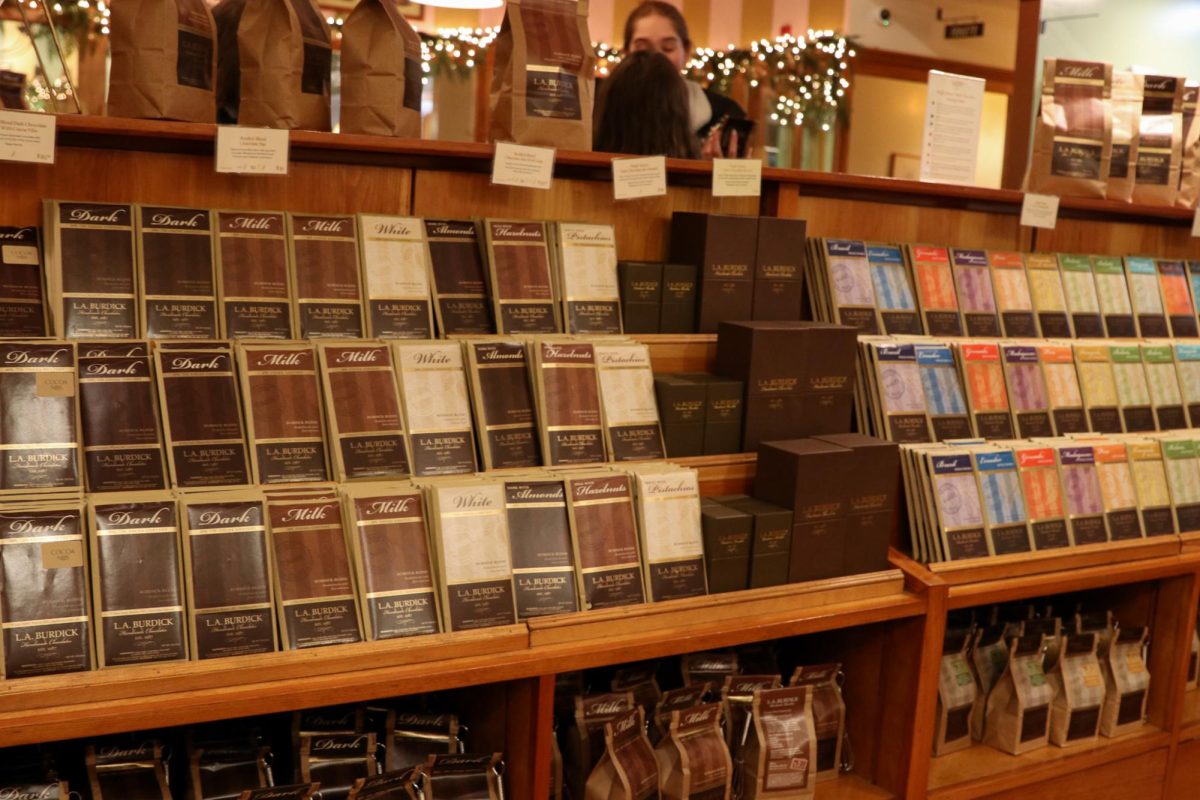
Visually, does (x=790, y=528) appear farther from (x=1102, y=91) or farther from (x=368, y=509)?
(x=1102, y=91)

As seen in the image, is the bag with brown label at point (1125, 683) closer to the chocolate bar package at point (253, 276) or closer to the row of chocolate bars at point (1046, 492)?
the row of chocolate bars at point (1046, 492)

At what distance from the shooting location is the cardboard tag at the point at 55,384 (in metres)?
1.71

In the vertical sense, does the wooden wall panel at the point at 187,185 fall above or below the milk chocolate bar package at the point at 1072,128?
below

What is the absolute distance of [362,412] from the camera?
1929 millimetres

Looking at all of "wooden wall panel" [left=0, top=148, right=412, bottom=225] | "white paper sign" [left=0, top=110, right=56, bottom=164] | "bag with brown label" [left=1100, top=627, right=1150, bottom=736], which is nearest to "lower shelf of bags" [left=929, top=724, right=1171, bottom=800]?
"bag with brown label" [left=1100, top=627, right=1150, bottom=736]

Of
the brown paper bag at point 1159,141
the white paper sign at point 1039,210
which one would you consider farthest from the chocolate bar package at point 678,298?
the brown paper bag at point 1159,141

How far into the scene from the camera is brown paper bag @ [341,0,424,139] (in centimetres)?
202

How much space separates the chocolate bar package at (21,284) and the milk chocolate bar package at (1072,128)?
92.6 inches

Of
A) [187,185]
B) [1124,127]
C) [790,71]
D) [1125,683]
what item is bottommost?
[1125,683]

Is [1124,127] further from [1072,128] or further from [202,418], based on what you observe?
[202,418]

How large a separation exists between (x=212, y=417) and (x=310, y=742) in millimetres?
557

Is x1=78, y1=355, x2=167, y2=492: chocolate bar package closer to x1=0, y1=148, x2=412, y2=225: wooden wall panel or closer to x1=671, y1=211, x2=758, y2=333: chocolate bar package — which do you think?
x1=0, y1=148, x2=412, y2=225: wooden wall panel

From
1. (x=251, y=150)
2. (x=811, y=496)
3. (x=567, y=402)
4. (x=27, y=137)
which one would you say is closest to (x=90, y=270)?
(x=27, y=137)

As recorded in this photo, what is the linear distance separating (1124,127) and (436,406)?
2071 mm
